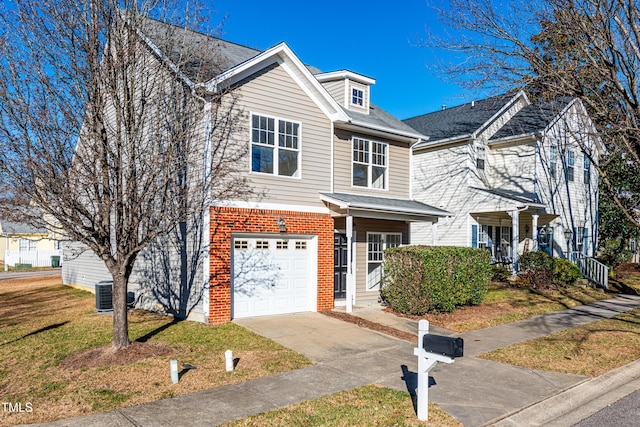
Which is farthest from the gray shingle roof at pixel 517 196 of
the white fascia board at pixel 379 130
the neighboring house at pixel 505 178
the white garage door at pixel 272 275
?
the white garage door at pixel 272 275

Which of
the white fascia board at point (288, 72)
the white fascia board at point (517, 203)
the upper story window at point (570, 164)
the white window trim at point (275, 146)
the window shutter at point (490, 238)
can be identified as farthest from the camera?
the upper story window at point (570, 164)

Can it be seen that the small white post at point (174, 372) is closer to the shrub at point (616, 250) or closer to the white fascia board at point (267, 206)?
the white fascia board at point (267, 206)

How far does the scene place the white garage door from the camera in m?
12.2

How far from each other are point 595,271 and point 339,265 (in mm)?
12012

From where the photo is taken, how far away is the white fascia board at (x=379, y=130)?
571 inches

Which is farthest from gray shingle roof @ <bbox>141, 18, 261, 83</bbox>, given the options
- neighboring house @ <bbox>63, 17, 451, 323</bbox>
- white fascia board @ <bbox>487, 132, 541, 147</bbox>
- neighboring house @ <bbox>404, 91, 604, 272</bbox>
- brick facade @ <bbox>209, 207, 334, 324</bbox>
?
white fascia board @ <bbox>487, 132, 541, 147</bbox>

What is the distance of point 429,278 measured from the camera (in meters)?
12.8

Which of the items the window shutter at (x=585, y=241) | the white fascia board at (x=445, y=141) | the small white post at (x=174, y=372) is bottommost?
the small white post at (x=174, y=372)

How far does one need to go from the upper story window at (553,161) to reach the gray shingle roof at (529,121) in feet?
4.51

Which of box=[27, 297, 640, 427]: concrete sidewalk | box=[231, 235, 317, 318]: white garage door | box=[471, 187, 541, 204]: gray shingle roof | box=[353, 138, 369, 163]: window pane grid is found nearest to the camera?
box=[27, 297, 640, 427]: concrete sidewalk

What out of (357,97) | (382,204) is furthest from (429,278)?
(357,97)

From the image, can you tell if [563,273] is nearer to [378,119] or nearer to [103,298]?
[378,119]

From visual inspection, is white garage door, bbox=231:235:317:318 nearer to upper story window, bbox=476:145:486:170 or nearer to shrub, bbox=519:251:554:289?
shrub, bbox=519:251:554:289

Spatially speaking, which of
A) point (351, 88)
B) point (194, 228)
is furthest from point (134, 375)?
point (351, 88)
